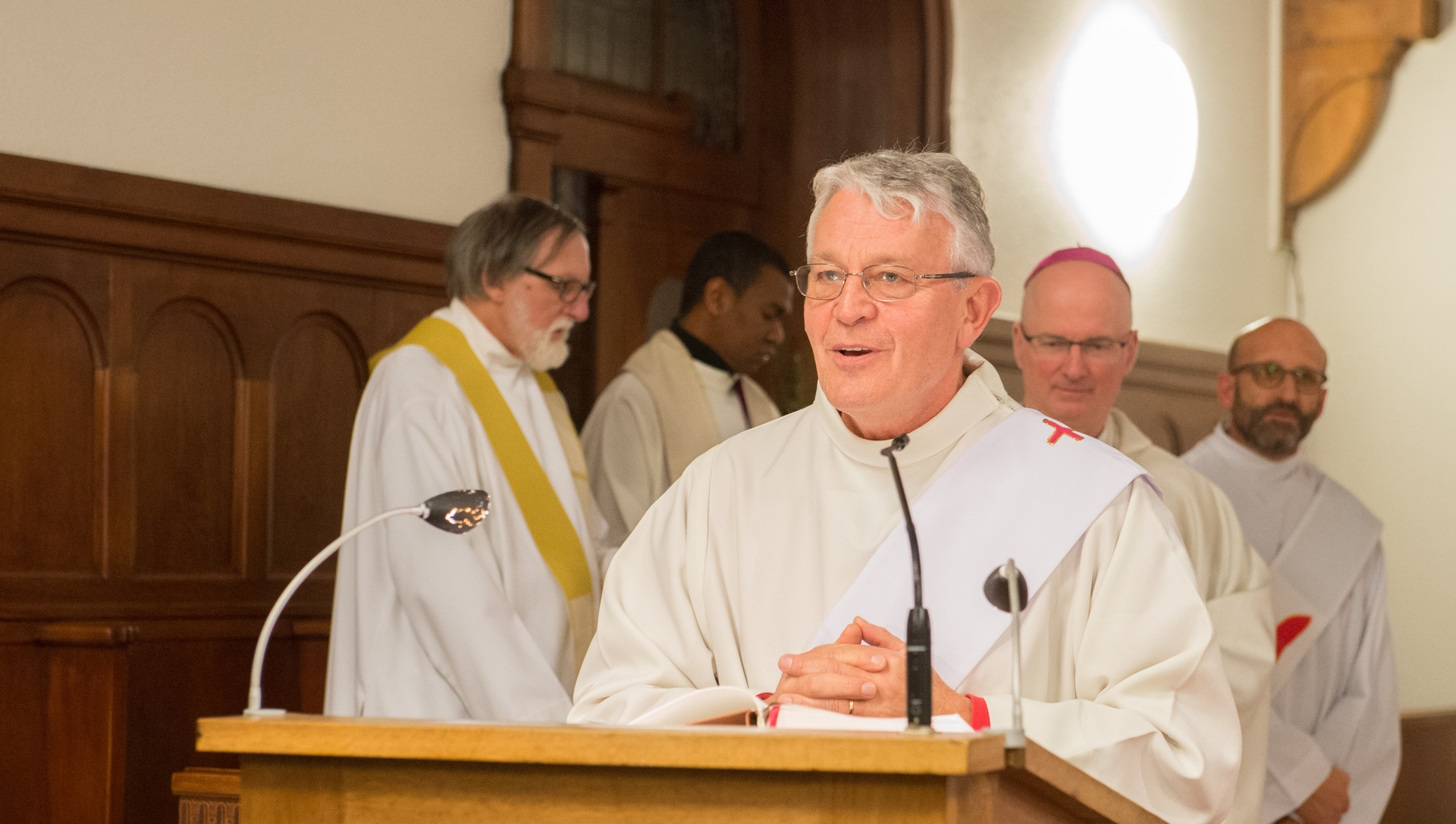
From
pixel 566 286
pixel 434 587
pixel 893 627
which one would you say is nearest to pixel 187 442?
pixel 434 587

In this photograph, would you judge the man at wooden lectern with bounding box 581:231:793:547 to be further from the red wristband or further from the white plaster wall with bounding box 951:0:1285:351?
the red wristband

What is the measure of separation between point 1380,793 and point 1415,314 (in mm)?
4465

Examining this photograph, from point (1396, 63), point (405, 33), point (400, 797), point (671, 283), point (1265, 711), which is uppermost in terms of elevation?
point (1396, 63)

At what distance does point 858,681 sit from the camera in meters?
2.24

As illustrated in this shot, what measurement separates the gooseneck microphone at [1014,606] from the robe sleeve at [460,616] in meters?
2.08

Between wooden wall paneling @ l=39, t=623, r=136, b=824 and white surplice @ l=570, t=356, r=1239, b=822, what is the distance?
1689 millimetres

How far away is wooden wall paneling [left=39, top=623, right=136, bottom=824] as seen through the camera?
153 inches

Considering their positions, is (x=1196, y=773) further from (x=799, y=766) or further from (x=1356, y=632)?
(x=1356, y=632)

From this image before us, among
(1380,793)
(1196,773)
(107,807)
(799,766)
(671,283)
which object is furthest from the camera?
(671,283)

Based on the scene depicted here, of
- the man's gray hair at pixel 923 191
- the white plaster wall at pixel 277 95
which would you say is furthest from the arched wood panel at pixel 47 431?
the man's gray hair at pixel 923 191

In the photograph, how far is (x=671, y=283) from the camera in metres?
6.41

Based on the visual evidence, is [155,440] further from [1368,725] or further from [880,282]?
[1368,725]

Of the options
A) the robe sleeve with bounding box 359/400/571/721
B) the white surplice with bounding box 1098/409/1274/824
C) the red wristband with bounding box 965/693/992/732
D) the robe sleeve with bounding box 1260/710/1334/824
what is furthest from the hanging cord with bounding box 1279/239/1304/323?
the red wristband with bounding box 965/693/992/732

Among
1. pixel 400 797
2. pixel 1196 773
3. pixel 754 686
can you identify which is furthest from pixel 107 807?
pixel 1196 773
